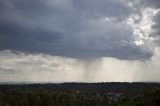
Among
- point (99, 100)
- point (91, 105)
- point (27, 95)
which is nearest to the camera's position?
point (27, 95)

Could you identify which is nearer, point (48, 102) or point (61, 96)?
point (48, 102)

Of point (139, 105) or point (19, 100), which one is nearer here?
point (139, 105)

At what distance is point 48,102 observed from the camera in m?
154

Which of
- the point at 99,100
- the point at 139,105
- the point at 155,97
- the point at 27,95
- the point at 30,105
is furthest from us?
the point at 99,100

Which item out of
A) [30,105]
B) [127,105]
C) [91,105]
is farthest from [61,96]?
[127,105]

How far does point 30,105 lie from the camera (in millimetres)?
142875

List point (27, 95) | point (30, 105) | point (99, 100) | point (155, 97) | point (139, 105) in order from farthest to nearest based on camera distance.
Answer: point (99, 100)
point (27, 95)
point (30, 105)
point (155, 97)
point (139, 105)

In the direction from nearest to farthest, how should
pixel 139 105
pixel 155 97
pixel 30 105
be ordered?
pixel 139 105, pixel 155 97, pixel 30 105

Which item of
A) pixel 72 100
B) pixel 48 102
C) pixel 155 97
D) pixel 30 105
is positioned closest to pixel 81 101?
pixel 72 100

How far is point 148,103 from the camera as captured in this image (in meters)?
103

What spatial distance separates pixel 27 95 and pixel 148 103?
237 feet

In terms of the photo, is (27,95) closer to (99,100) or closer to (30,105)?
(30,105)

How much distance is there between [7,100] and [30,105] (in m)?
11.9

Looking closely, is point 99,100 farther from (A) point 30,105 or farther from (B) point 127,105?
(B) point 127,105
